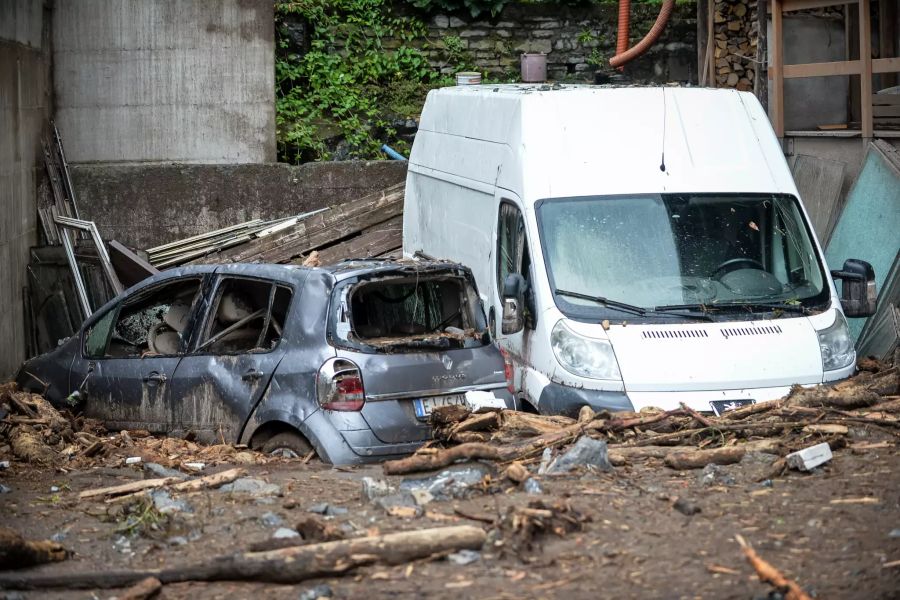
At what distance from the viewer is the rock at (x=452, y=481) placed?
5.93 meters

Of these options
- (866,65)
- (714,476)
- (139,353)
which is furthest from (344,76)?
(714,476)

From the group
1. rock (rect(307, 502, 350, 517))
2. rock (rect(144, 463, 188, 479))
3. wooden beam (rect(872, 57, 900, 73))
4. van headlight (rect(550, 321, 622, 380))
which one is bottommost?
rock (rect(144, 463, 188, 479))

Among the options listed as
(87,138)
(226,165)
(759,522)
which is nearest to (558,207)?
(759,522)

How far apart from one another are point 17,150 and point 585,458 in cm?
871

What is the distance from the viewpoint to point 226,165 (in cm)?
1427

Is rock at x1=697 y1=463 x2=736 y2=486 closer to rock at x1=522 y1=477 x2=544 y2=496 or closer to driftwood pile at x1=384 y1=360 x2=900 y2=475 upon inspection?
driftwood pile at x1=384 y1=360 x2=900 y2=475

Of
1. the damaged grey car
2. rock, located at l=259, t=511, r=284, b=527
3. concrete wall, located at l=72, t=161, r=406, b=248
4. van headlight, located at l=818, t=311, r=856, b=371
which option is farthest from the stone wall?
rock, located at l=259, t=511, r=284, b=527

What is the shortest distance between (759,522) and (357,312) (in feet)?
10.2

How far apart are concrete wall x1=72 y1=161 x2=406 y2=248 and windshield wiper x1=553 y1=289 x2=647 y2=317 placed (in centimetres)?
701

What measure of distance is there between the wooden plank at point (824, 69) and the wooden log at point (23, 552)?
9.14 metres

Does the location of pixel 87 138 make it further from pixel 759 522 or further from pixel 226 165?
pixel 759 522

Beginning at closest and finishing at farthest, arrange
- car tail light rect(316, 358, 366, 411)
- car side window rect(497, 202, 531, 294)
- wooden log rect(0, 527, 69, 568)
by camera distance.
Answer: wooden log rect(0, 527, 69, 568)
car tail light rect(316, 358, 366, 411)
car side window rect(497, 202, 531, 294)

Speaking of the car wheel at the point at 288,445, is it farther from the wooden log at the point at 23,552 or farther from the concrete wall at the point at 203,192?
the concrete wall at the point at 203,192

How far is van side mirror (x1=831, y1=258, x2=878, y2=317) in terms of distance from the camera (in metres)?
7.96
